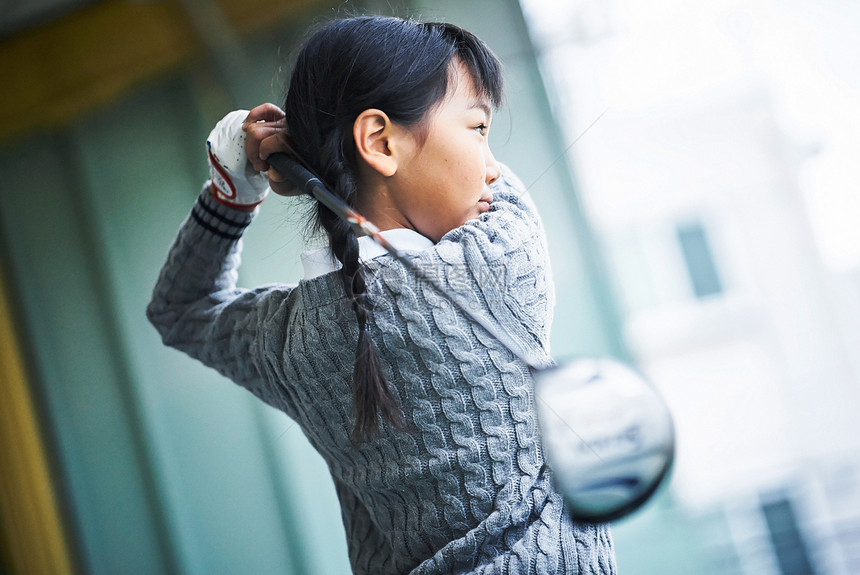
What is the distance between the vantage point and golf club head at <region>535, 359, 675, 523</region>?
16.8 inches

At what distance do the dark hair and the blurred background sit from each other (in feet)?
2.80

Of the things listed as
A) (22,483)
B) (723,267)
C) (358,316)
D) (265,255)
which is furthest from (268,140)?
(723,267)

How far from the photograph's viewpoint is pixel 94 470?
5.26 ft

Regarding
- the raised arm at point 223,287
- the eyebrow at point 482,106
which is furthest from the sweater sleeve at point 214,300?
the eyebrow at point 482,106

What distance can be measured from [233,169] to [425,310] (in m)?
0.24

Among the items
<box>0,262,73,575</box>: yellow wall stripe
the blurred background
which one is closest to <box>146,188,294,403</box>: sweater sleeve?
the blurred background

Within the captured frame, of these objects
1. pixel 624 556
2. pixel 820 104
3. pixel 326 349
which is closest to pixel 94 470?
pixel 624 556

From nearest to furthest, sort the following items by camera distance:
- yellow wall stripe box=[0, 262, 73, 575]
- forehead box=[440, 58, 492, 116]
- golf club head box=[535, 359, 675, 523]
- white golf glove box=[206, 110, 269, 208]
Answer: golf club head box=[535, 359, 675, 523]
forehead box=[440, 58, 492, 116]
white golf glove box=[206, 110, 269, 208]
yellow wall stripe box=[0, 262, 73, 575]

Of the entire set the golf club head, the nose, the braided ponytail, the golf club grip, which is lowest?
the golf club head

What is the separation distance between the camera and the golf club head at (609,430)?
427mm

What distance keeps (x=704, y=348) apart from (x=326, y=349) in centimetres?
159

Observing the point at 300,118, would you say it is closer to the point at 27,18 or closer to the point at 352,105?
the point at 352,105

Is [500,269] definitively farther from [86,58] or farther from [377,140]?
[86,58]

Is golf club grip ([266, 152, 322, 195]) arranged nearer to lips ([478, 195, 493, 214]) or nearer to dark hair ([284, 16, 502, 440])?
dark hair ([284, 16, 502, 440])
